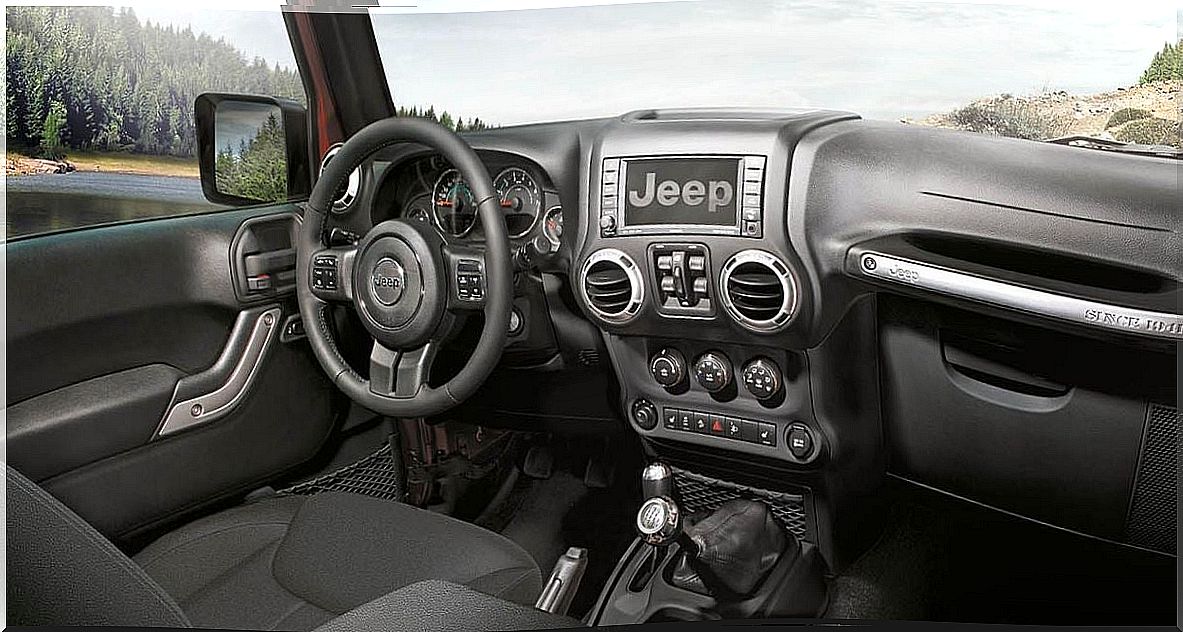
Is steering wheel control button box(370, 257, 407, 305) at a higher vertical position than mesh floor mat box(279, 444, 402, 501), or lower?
higher

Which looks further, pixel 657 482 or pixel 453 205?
pixel 453 205

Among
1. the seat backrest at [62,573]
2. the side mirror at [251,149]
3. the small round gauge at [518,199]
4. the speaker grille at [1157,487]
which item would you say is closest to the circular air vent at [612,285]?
the small round gauge at [518,199]

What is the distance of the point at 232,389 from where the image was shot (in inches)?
52.3

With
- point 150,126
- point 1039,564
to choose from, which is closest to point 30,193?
point 150,126

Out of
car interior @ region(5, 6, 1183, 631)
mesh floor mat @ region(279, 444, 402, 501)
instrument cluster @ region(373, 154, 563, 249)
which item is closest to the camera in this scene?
car interior @ region(5, 6, 1183, 631)

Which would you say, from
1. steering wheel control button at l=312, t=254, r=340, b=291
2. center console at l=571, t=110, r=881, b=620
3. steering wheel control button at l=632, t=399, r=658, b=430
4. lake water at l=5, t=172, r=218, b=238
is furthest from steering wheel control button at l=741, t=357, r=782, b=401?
lake water at l=5, t=172, r=218, b=238

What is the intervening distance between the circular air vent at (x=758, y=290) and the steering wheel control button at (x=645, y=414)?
0.20 metres

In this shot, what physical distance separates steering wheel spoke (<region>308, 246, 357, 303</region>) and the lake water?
175 millimetres

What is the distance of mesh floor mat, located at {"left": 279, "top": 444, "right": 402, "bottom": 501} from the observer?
1.44 metres

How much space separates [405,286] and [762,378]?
0.41 meters

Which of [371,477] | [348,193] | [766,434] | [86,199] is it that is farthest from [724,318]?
[86,199]

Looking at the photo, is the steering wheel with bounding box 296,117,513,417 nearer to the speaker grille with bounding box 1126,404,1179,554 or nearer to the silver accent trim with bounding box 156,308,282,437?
the silver accent trim with bounding box 156,308,282,437

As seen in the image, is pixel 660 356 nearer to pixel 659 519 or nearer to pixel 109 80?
pixel 659 519

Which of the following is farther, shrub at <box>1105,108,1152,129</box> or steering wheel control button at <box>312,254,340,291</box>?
steering wheel control button at <box>312,254,340,291</box>
